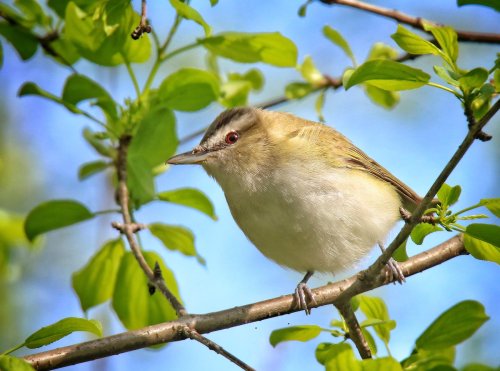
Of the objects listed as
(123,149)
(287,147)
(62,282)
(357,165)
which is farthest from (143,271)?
(62,282)

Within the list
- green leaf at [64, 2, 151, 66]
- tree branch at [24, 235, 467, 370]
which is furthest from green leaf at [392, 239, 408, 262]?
green leaf at [64, 2, 151, 66]

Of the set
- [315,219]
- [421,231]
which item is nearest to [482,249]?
[421,231]

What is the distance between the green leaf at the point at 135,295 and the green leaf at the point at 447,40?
74.1 inches

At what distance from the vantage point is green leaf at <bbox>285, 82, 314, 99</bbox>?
4230 millimetres

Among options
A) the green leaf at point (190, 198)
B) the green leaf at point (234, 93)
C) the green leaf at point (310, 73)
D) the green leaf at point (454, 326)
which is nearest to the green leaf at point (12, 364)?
the green leaf at point (454, 326)

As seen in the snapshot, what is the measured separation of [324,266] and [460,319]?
1909 millimetres

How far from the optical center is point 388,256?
2.85 meters

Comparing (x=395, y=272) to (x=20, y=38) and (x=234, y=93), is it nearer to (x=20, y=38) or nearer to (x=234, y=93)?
(x=234, y=93)

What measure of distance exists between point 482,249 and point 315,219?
4.20 ft

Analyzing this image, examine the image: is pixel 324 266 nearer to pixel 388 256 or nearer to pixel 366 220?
pixel 366 220

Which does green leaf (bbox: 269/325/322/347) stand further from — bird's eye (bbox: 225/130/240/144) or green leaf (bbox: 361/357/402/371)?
bird's eye (bbox: 225/130/240/144)

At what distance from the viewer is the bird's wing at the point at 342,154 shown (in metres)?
4.20

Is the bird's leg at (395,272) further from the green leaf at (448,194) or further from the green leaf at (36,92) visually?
the green leaf at (36,92)

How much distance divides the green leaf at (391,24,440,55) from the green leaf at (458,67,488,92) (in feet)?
0.54
